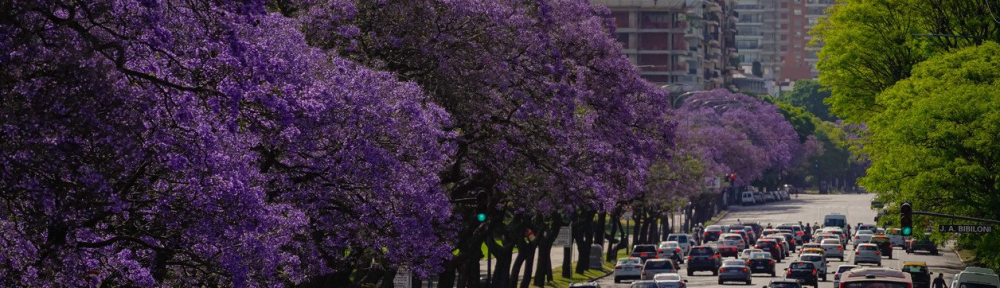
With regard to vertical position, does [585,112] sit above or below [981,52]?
below

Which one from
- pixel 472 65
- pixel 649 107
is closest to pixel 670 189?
pixel 649 107

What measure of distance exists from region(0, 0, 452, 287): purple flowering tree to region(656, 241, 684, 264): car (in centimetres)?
5790

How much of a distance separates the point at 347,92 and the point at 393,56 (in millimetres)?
8538

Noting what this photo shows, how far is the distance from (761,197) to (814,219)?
117 ft

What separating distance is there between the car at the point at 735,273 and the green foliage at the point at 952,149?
372 inches

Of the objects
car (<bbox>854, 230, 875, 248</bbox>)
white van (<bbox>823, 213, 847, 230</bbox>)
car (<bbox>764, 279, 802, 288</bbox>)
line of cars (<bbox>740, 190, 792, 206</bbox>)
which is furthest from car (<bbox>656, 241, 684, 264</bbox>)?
line of cars (<bbox>740, 190, 792, 206</bbox>)

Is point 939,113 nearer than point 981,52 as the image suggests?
Yes

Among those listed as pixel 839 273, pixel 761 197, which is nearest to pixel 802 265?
pixel 839 273

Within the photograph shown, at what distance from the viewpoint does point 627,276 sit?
70.2 m

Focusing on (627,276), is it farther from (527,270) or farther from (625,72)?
(625,72)

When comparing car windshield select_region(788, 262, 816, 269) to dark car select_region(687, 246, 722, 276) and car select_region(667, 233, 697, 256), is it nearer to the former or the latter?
dark car select_region(687, 246, 722, 276)

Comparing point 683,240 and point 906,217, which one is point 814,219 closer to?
point 683,240

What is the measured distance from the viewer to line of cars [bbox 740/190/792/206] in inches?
6885

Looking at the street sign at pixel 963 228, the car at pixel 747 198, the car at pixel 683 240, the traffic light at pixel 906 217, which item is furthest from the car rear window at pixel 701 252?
the car at pixel 747 198
